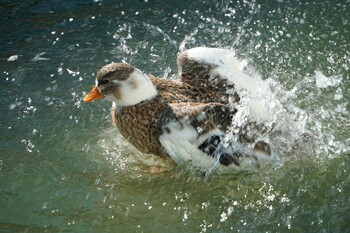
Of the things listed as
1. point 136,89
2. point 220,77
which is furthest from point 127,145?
point 220,77

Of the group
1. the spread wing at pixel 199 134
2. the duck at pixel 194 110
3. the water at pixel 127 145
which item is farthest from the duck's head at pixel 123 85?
the water at pixel 127 145

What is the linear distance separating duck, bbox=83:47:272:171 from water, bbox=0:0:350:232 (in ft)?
0.81

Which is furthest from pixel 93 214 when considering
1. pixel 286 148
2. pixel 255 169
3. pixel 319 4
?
pixel 319 4

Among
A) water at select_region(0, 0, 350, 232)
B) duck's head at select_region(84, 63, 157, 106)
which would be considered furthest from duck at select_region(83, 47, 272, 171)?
water at select_region(0, 0, 350, 232)

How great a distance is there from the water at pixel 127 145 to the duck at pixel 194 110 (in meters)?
→ 0.25

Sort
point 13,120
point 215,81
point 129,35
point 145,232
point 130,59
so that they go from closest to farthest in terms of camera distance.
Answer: point 145,232, point 215,81, point 13,120, point 130,59, point 129,35

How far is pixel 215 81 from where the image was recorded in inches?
194

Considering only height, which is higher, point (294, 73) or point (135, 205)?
point (294, 73)

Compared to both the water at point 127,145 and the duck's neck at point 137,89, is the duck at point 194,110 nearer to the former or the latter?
the duck's neck at point 137,89

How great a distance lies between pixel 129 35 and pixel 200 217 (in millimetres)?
2898

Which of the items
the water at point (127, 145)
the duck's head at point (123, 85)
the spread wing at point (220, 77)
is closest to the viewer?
the water at point (127, 145)

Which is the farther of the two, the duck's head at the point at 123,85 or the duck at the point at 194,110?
the duck's head at the point at 123,85

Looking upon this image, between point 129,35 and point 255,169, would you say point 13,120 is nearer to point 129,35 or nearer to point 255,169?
point 129,35

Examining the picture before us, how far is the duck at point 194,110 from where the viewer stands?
449 centimetres
